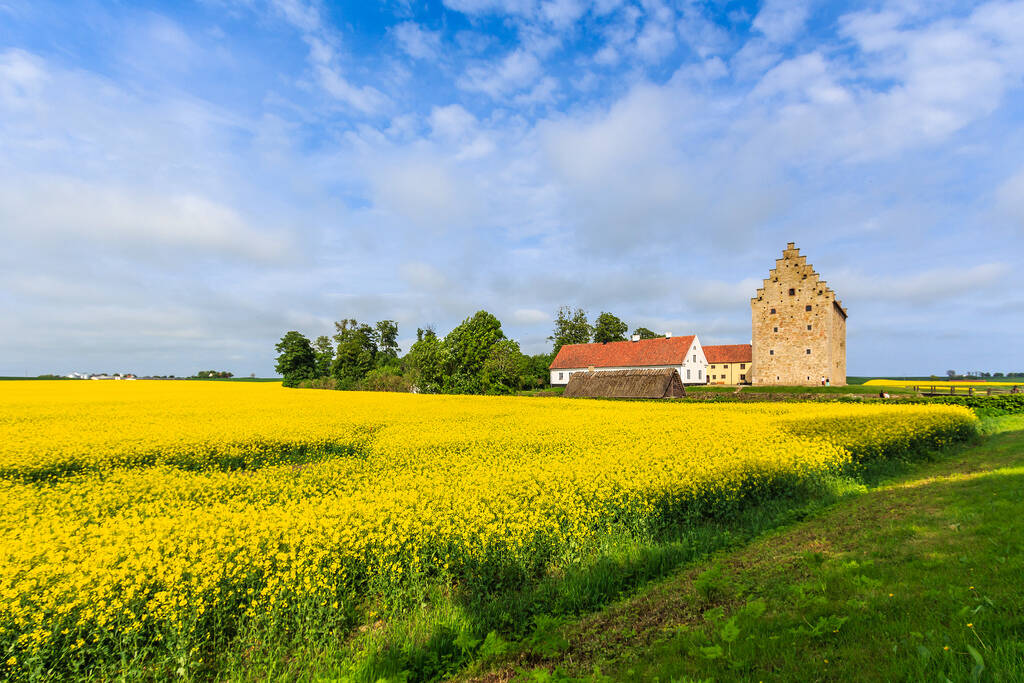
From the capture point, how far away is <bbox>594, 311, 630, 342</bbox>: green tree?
85375mm

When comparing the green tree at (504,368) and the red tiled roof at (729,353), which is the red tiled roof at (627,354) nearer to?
the green tree at (504,368)

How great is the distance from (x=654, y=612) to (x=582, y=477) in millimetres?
4055

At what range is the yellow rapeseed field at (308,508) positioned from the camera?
4625mm

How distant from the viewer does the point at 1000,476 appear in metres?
9.12

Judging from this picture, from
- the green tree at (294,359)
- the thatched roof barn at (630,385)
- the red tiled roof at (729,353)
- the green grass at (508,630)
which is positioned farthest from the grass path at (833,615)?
the green tree at (294,359)

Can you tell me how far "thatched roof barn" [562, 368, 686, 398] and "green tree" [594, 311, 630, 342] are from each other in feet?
139

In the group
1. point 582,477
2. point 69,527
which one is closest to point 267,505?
point 69,527

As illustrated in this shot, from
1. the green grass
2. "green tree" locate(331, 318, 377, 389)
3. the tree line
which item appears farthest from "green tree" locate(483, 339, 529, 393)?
the green grass

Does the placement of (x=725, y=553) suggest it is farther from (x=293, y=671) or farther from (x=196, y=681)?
(x=196, y=681)

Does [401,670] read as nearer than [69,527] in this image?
Yes

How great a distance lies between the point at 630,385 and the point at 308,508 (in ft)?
119

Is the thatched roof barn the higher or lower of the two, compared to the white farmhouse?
lower

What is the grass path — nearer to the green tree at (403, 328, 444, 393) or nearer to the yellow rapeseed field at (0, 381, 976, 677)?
the yellow rapeseed field at (0, 381, 976, 677)

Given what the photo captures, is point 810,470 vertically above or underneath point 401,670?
above
